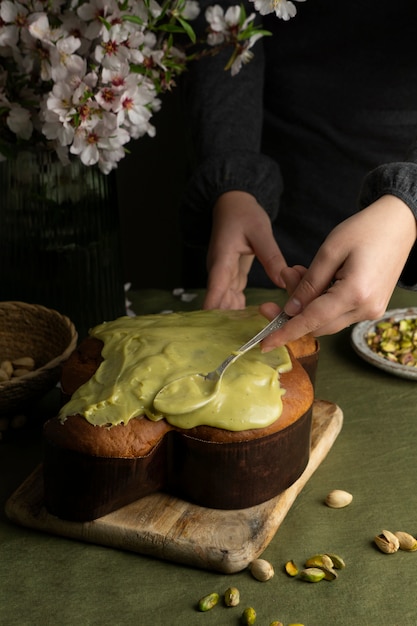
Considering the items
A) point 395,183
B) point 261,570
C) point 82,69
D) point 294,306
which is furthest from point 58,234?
point 261,570

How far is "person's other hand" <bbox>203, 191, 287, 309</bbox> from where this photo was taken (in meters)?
1.60

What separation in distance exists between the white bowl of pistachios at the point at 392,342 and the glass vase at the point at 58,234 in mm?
515

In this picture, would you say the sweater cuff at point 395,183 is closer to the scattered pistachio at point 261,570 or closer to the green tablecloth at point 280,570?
the green tablecloth at point 280,570

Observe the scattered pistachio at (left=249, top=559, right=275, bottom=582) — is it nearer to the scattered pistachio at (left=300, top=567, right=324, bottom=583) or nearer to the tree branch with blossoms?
the scattered pistachio at (left=300, top=567, right=324, bottom=583)

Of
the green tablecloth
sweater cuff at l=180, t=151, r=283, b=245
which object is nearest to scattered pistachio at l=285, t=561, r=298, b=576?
the green tablecloth

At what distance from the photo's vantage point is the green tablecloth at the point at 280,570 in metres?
1.00

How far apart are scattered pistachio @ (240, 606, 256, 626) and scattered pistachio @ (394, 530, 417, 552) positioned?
235 millimetres

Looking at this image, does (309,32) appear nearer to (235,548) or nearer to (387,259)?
(387,259)

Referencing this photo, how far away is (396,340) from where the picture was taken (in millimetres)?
1630

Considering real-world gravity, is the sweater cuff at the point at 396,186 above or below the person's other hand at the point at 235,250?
above

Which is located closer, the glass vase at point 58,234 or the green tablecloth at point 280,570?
the green tablecloth at point 280,570

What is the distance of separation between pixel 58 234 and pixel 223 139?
0.57m

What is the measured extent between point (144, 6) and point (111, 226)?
0.42 m

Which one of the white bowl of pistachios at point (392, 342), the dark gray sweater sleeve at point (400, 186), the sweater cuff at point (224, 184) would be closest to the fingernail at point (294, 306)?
the dark gray sweater sleeve at point (400, 186)
